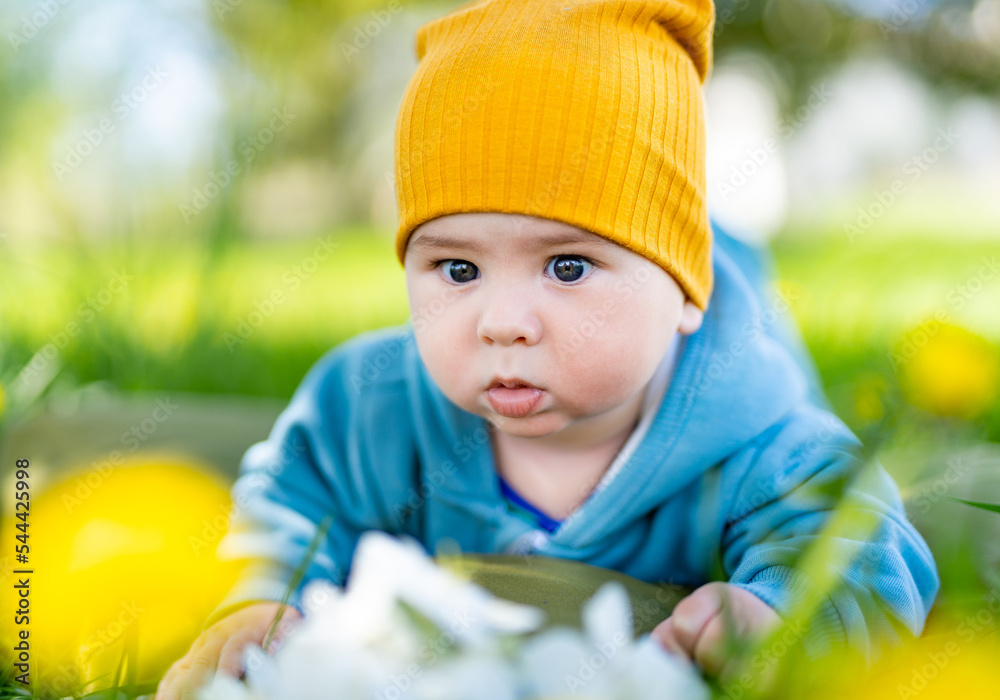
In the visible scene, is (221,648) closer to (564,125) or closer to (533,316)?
(533,316)

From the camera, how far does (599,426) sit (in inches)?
57.6

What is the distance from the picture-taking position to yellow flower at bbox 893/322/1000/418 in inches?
48.8

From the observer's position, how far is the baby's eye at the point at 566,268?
1.23 meters

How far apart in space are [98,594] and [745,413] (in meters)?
1.12

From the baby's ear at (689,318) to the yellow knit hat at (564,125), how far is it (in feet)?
0.21

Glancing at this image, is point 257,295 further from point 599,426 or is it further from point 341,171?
point 341,171

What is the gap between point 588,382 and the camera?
1251 millimetres

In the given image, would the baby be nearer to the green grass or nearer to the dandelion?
the dandelion

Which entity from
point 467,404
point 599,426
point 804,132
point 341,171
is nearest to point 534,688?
point 467,404
